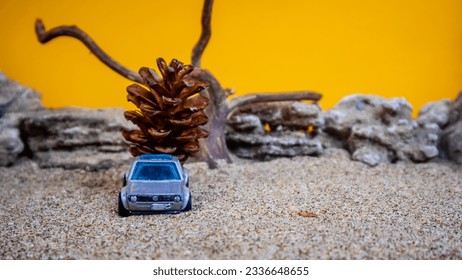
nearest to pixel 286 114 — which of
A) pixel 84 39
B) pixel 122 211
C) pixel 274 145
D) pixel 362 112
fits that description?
pixel 274 145

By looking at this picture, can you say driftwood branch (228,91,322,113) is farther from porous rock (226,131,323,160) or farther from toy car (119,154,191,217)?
toy car (119,154,191,217)

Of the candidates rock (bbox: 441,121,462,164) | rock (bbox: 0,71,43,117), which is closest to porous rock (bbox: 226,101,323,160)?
rock (bbox: 441,121,462,164)

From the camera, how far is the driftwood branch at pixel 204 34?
496cm

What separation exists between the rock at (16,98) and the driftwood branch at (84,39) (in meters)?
0.99

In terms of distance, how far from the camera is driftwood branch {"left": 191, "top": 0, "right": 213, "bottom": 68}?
4959mm

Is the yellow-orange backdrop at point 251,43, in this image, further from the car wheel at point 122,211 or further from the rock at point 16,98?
the car wheel at point 122,211

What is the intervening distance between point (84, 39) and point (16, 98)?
1422 millimetres

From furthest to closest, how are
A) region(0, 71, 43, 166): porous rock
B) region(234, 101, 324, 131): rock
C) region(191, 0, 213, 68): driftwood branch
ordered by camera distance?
region(234, 101, 324, 131): rock, region(0, 71, 43, 166): porous rock, region(191, 0, 213, 68): driftwood branch

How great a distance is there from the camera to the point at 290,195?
13.3 feet

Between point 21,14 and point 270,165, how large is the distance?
2.91m

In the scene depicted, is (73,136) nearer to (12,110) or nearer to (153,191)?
(12,110)

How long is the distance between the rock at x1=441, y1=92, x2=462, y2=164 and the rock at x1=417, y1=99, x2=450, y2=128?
67 mm

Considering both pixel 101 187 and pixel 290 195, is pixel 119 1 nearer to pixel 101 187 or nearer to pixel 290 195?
pixel 101 187
